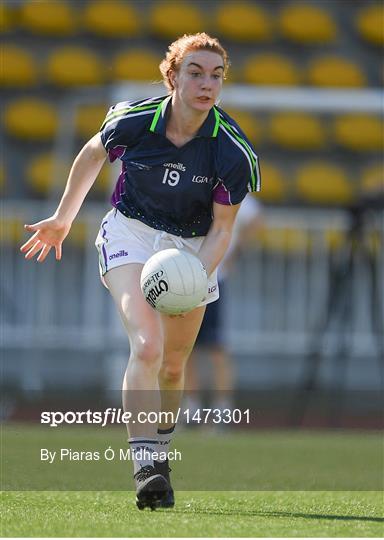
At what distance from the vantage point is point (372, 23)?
593 inches

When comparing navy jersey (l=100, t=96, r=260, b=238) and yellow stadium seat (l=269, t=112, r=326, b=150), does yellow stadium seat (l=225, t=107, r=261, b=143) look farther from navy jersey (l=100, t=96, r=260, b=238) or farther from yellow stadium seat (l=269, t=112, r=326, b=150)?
navy jersey (l=100, t=96, r=260, b=238)

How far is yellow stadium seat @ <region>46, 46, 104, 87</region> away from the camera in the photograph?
47.6 feet

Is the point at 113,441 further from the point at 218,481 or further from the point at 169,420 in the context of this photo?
the point at 169,420

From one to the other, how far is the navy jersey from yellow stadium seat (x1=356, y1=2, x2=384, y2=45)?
32.6 ft

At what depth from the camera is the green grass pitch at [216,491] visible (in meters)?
4.49

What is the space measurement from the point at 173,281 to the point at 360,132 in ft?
32.8

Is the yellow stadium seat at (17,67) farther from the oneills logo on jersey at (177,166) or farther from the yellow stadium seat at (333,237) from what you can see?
the oneills logo on jersey at (177,166)

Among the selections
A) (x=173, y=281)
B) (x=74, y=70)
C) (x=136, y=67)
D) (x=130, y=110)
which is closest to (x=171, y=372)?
(x=173, y=281)

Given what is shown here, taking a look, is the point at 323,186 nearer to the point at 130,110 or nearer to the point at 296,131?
the point at 296,131

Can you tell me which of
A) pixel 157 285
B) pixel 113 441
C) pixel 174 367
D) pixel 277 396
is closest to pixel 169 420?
pixel 174 367

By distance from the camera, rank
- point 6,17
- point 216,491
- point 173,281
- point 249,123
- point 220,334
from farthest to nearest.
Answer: point 6,17 → point 249,123 → point 220,334 → point 216,491 → point 173,281

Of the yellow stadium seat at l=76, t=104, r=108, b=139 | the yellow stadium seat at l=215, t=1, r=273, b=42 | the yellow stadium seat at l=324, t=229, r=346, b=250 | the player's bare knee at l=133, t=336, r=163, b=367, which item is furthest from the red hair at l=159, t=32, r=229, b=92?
the yellow stadium seat at l=215, t=1, r=273, b=42

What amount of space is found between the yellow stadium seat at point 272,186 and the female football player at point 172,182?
836 centimetres

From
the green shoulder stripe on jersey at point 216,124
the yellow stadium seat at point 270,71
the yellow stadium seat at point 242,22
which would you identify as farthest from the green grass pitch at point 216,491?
the yellow stadium seat at point 242,22
